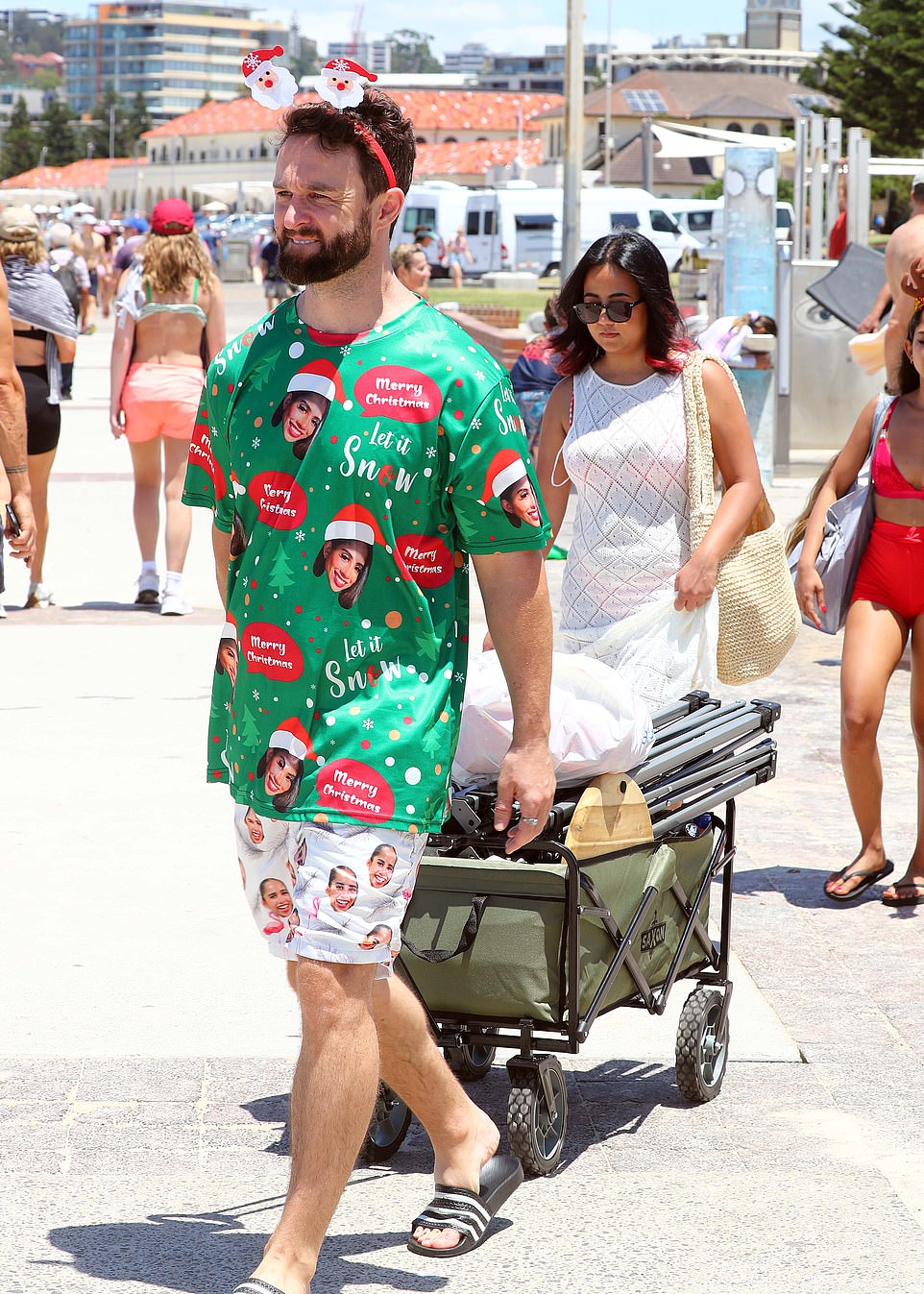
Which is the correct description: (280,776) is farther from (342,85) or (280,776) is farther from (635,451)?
(635,451)

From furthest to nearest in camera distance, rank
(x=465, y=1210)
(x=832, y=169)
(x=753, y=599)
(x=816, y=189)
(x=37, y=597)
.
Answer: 1. (x=832, y=169)
2. (x=816, y=189)
3. (x=37, y=597)
4. (x=753, y=599)
5. (x=465, y=1210)

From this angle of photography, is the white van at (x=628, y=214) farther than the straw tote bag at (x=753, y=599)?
Yes

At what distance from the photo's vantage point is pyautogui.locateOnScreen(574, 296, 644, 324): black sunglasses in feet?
15.6

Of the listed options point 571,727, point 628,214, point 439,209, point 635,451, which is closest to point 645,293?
point 635,451

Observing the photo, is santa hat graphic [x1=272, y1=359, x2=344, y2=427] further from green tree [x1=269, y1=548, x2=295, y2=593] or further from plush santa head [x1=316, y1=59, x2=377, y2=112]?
plush santa head [x1=316, y1=59, x2=377, y2=112]

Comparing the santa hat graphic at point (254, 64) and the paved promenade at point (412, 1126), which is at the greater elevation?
the santa hat graphic at point (254, 64)

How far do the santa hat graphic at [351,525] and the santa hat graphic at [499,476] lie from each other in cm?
19

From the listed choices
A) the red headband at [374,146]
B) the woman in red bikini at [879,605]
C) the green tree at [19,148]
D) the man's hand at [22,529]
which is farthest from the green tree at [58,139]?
the red headband at [374,146]

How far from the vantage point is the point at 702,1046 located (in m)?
3.96

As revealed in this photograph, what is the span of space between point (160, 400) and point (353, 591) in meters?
6.71

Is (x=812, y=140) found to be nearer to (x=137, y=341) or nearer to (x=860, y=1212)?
(x=137, y=341)

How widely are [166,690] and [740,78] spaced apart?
150m

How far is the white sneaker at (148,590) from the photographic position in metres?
10.0

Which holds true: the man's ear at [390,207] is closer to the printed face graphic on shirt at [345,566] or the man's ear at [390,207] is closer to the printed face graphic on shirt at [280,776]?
the printed face graphic on shirt at [345,566]
